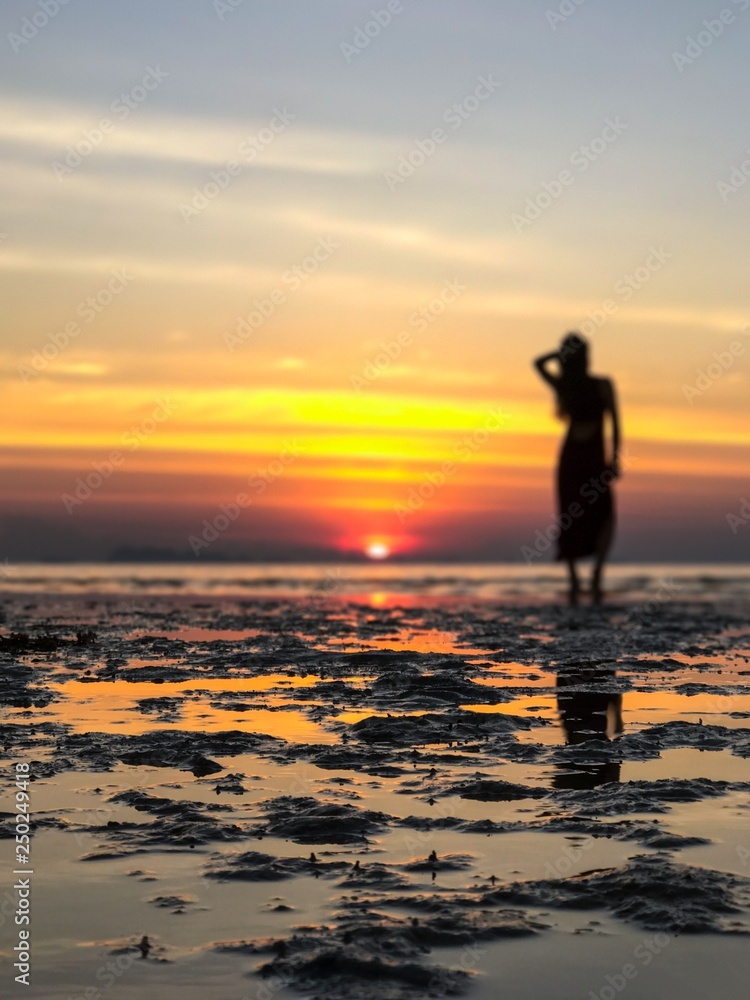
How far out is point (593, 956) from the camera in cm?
371

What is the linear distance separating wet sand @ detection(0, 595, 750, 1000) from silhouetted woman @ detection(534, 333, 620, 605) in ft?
A: 23.1

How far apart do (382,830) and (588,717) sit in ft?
10.9

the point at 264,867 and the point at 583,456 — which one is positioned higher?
the point at 583,456

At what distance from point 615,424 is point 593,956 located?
13.9 meters

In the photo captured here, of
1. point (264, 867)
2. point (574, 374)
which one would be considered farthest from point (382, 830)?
point (574, 374)

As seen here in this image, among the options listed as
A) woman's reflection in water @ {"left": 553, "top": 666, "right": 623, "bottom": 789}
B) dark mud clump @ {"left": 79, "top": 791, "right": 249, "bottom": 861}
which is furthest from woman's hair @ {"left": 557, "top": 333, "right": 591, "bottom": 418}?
dark mud clump @ {"left": 79, "top": 791, "right": 249, "bottom": 861}

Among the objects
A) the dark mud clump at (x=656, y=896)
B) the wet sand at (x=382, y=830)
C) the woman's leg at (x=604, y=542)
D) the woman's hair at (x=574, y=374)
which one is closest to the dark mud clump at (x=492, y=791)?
the wet sand at (x=382, y=830)

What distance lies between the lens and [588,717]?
26.7ft

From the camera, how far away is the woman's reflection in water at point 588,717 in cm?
623

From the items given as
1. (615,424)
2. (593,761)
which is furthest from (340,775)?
(615,424)

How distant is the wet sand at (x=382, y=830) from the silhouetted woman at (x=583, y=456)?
23.1 ft

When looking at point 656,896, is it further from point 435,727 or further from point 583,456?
point 583,456

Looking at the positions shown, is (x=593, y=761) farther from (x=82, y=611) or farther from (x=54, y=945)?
(x=82, y=611)

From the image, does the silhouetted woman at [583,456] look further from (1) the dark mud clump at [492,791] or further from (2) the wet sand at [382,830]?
→ (1) the dark mud clump at [492,791]
